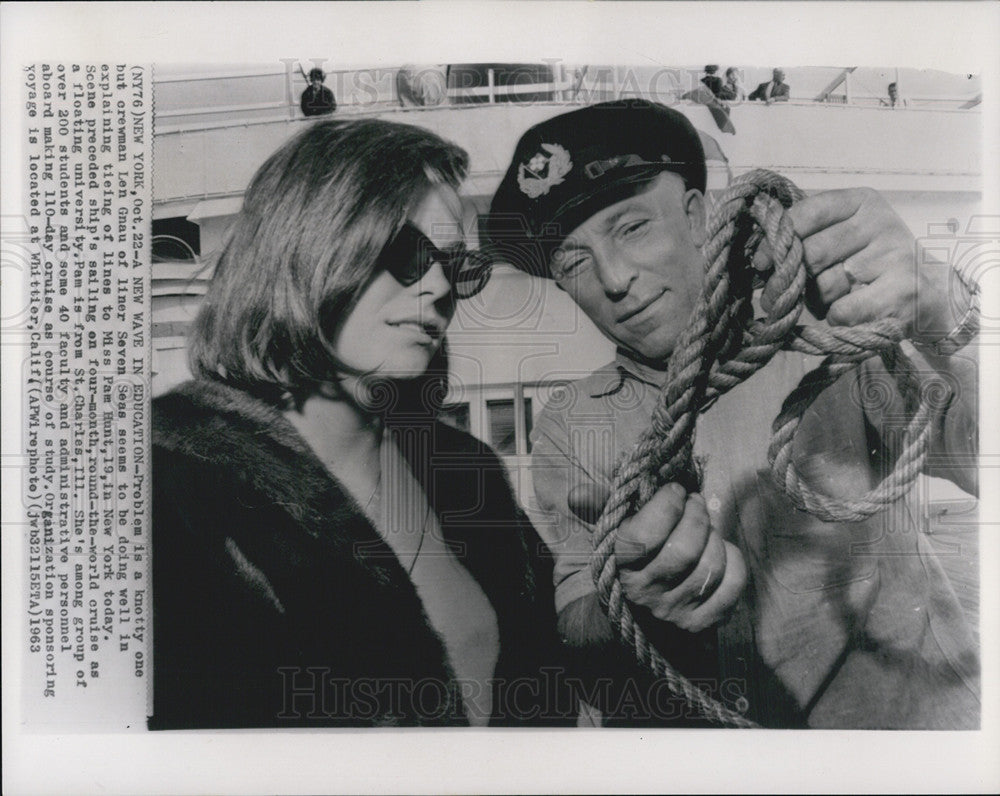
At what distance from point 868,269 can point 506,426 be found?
2.09ft

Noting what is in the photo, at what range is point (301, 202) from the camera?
1.21m

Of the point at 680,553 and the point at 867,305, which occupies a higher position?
the point at 867,305

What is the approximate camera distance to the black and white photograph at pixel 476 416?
120cm

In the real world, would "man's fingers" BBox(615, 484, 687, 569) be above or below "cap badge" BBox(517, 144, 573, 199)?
below

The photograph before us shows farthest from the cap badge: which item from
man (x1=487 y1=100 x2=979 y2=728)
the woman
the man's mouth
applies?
the man's mouth

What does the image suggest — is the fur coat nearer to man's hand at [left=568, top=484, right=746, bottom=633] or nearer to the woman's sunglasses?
man's hand at [left=568, top=484, right=746, bottom=633]


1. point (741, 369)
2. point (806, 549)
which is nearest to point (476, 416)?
point (741, 369)

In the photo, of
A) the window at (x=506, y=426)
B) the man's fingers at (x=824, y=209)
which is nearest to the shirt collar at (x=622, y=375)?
the window at (x=506, y=426)

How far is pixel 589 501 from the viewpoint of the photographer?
121cm

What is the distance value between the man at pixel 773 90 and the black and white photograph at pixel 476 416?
0.7 inches

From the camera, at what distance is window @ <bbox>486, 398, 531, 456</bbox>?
1.21 meters

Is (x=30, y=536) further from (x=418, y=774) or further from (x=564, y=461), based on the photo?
(x=564, y=461)

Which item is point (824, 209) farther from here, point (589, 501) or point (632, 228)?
point (589, 501)

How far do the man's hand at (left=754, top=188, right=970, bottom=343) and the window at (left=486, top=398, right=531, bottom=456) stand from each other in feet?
1.39
